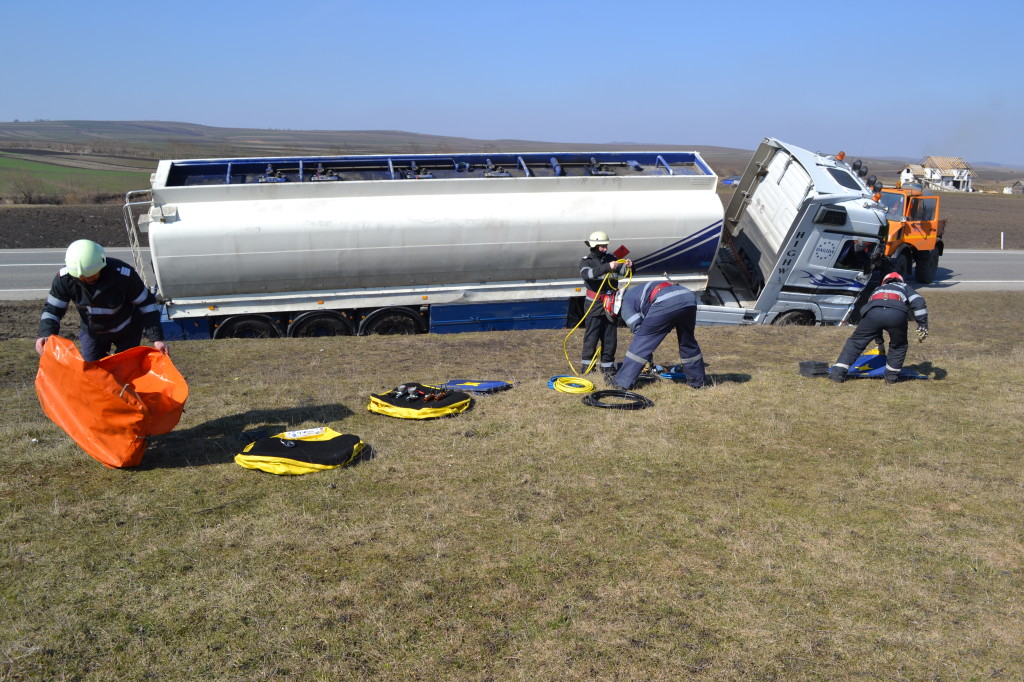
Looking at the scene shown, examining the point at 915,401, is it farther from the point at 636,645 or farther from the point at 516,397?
the point at 636,645

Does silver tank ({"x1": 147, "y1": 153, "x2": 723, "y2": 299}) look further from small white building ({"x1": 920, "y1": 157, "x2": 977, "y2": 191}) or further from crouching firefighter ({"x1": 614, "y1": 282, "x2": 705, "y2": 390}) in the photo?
small white building ({"x1": 920, "y1": 157, "x2": 977, "y2": 191})

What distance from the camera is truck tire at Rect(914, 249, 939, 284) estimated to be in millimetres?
20828

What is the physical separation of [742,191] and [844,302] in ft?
9.58

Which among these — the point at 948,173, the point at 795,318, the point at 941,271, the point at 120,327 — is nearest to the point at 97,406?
the point at 120,327

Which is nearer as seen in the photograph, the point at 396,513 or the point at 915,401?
the point at 396,513

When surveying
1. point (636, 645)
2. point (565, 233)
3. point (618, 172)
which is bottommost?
point (636, 645)

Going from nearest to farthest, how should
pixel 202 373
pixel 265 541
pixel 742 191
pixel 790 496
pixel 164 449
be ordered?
pixel 265 541, pixel 790 496, pixel 164 449, pixel 202 373, pixel 742 191

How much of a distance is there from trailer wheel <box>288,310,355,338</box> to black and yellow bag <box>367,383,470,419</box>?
443 centimetres

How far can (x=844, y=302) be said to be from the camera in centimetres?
1423

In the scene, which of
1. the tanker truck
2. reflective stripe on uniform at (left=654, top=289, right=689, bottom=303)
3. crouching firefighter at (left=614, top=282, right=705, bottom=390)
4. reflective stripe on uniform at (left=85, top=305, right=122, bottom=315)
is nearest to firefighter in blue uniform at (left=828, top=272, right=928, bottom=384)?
crouching firefighter at (left=614, top=282, right=705, bottom=390)

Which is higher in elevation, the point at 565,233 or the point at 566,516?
the point at 565,233

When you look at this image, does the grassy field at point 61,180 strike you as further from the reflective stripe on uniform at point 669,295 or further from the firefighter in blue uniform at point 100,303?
the reflective stripe on uniform at point 669,295

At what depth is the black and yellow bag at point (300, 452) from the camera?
6.45 meters

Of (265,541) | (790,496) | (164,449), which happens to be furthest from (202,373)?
(790,496)
